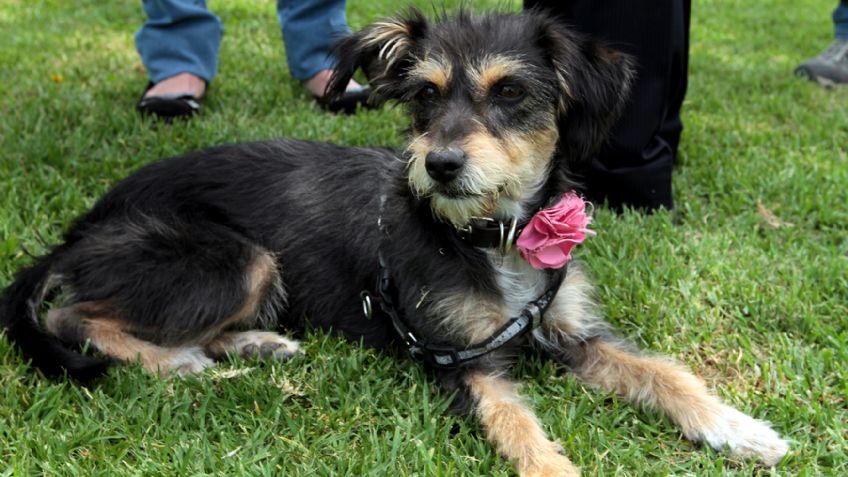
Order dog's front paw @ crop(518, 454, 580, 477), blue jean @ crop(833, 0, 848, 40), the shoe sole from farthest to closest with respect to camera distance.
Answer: blue jean @ crop(833, 0, 848, 40) → the shoe sole → dog's front paw @ crop(518, 454, 580, 477)

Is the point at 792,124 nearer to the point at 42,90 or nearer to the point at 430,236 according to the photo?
the point at 430,236

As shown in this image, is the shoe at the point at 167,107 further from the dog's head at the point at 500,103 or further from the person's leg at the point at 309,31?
the dog's head at the point at 500,103

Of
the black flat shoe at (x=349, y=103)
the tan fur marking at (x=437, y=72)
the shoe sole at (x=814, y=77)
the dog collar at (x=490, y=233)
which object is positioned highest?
the tan fur marking at (x=437, y=72)

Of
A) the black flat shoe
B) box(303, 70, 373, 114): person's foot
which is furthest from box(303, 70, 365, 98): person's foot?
the black flat shoe

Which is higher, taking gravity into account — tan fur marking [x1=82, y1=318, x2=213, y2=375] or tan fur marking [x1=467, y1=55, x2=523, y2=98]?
tan fur marking [x1=467, y1=55, x2=523, y2=98]

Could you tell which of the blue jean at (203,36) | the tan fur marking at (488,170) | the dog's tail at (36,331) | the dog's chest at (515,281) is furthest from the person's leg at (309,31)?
the dog's chest at (515,281)

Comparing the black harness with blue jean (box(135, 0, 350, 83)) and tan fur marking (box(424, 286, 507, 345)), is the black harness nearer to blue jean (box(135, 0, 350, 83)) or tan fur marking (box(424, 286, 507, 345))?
tan fur marking (box(424, 286, 507, 345))

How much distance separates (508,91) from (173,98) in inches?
137

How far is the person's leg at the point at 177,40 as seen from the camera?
6.01 meters

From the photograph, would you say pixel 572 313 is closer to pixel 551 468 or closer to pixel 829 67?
pixel 551 468

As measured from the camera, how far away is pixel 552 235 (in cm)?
301

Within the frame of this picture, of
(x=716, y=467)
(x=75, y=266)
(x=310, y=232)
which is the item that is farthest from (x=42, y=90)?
(x=716, y=467)

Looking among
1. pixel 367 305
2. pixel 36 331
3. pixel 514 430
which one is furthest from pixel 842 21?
pixel 36 331

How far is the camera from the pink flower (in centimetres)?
300
